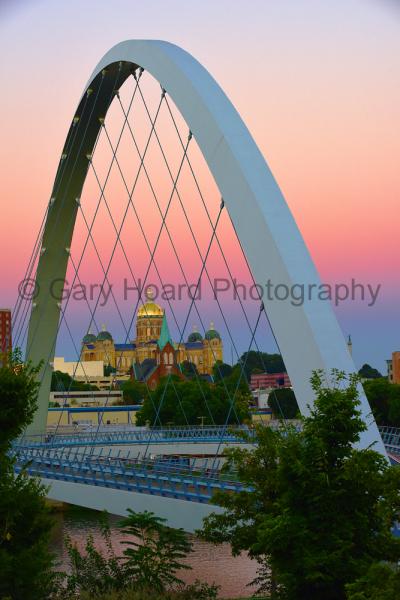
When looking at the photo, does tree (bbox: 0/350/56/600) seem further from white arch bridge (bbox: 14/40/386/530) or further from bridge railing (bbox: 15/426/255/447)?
bridge railing (bbox: 15/426/255/447)

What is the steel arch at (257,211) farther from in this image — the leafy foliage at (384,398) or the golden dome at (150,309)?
the golden dome at (150,309)

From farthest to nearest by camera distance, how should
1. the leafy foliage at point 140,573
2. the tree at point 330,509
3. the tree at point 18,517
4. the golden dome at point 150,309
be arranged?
→ the golden dome at point 150,309, the leafy foliage at point 140,573, the tree at point 18,517, the tree at point 330,509

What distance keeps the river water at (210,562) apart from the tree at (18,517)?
8.98 meters

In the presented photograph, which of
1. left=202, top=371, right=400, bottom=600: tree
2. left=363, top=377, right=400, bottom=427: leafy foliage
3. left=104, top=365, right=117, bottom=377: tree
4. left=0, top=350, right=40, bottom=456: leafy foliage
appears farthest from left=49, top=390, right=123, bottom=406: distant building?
left=202, top=371, right=400, bottom=600: tree

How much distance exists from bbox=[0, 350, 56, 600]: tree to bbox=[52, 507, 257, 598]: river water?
8975 mm

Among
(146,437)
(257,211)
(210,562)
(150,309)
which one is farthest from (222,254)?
(150,309)

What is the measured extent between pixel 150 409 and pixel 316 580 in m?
63.1

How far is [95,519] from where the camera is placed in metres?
47.1

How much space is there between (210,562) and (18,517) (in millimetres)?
17215

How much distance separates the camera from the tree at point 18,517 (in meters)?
16.7

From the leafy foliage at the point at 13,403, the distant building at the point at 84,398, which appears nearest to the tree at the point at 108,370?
the distant building at the point at 84,398

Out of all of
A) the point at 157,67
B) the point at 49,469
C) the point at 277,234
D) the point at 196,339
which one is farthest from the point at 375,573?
the point at 196,339

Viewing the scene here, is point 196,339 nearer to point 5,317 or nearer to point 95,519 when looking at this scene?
point 5,317

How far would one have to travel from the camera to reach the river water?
29.6 meters
